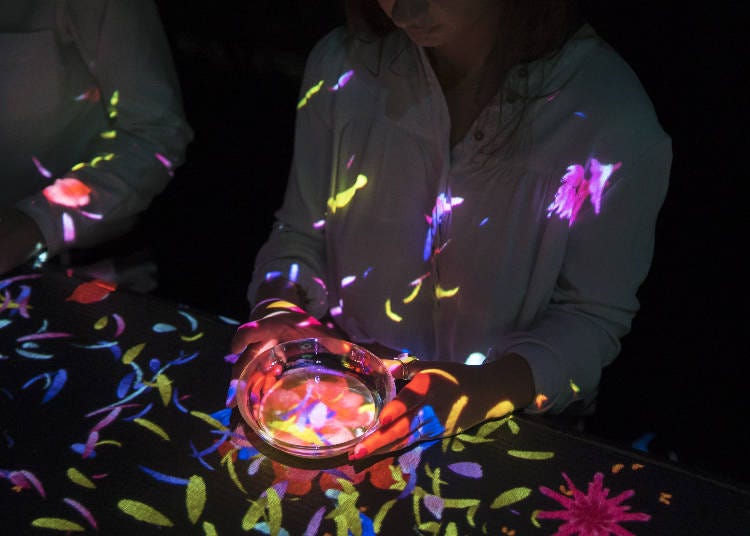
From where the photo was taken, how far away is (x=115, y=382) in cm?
118

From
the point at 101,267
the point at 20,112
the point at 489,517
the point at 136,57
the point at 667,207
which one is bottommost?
the point at 101,267

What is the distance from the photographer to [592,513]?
3.26 feet

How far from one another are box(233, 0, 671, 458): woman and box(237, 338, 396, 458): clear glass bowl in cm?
6

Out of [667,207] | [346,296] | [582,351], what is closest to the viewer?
[582,351]

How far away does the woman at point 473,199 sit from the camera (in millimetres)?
1387

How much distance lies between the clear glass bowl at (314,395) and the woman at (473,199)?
6 cm

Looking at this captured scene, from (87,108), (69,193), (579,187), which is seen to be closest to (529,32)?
(579,187)

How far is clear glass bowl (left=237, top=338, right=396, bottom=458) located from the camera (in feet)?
3.46

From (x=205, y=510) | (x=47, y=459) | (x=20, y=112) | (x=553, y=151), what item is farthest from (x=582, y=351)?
(x=20, y=112)

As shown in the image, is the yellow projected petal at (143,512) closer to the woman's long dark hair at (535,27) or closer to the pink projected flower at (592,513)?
the pink projected flower at (592,513)

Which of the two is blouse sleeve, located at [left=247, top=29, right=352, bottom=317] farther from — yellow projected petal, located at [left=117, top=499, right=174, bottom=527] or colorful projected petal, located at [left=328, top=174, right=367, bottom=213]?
yellow projected petal, located at [left=117, top=499, right=174, bottom=527]

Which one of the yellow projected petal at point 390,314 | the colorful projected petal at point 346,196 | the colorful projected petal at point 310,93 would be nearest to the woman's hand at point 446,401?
the yellow projected petal at point 390,314

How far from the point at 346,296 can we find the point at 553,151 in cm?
65

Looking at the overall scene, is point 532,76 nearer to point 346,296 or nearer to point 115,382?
point 346,296
